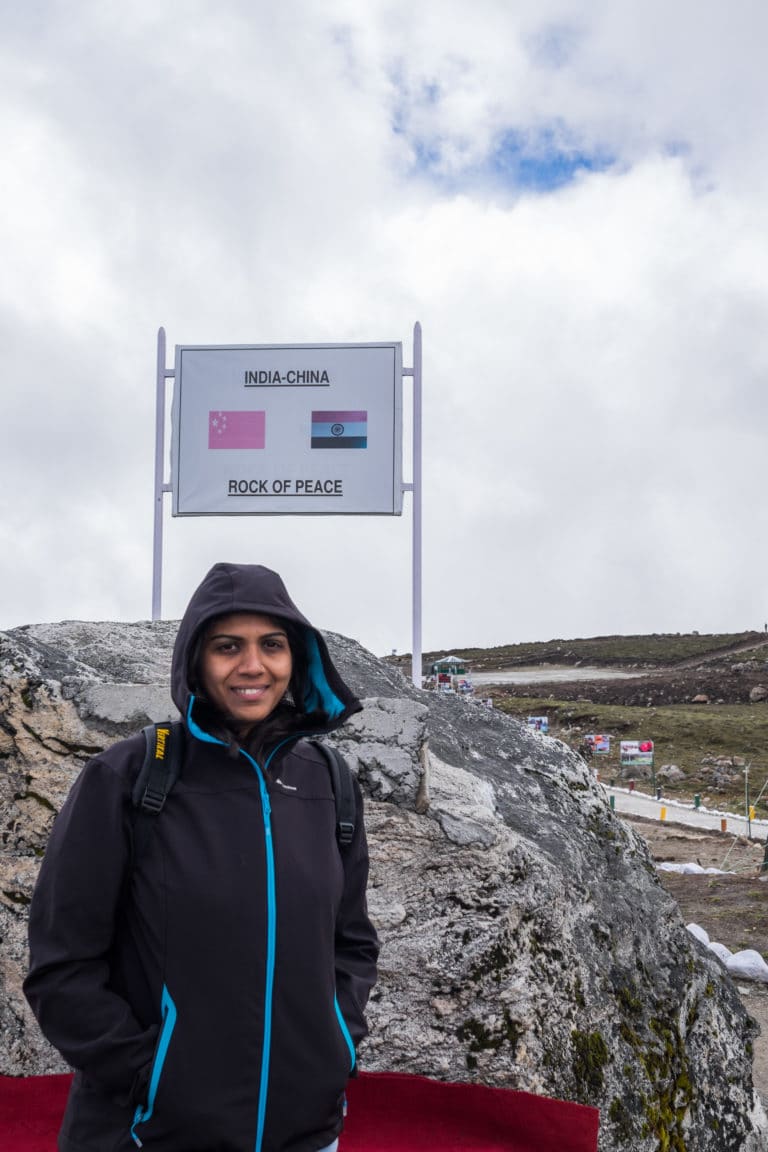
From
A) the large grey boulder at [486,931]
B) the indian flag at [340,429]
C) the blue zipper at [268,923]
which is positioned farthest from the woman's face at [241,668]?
the indian flag at [340,429]

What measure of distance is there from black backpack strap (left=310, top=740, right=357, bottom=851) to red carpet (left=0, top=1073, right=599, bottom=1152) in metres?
1.49

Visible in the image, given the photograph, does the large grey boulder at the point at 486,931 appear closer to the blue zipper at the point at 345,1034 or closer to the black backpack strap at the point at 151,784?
the blue zipper at the point at 345,1034

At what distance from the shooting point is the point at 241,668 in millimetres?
2439

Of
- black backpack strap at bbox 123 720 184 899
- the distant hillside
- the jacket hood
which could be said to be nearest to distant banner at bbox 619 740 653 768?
the jacket hood

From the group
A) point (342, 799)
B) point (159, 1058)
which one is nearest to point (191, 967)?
point (159, 1058)

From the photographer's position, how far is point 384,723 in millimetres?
4102

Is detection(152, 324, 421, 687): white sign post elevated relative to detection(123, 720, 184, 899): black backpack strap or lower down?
elevated

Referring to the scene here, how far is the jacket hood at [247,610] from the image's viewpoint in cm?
239

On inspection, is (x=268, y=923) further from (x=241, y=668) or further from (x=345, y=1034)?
(x=241, y=668)

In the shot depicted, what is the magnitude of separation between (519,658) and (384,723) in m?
81.1

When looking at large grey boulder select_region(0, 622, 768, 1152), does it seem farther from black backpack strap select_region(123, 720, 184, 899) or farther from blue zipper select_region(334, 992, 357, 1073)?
black backpack strap select_region(123, 720, 184, 899)

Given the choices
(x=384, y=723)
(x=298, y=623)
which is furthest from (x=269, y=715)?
(x=384, y=723)

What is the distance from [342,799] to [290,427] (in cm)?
530

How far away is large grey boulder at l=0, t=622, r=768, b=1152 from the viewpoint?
361 cm
